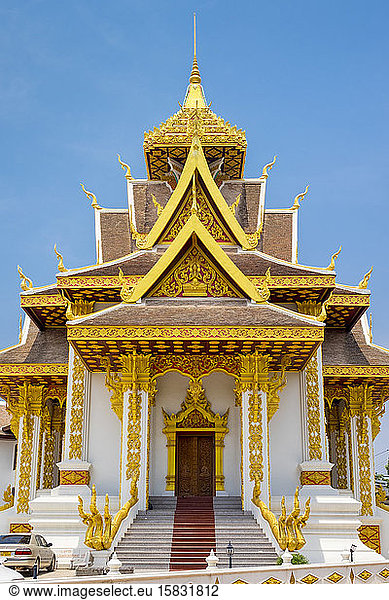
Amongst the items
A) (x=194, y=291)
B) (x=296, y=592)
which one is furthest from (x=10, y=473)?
(x=296, y=592)

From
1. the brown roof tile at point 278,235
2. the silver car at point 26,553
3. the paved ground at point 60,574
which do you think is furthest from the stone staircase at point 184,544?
the brown roof tile at point 278,235

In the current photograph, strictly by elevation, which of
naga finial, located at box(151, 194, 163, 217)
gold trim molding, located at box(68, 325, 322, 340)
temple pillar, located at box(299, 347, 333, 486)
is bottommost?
temple pillar, located at box(299, 347, 333, 486)

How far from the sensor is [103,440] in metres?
15.7

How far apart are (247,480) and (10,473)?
15.8m

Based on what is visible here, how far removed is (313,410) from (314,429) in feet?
1.41

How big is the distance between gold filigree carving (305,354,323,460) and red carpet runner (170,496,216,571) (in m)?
2.62

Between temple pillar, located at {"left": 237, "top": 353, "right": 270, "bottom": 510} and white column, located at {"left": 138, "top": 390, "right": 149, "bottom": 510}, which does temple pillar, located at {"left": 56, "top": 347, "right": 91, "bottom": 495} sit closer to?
white column, located at {"left": 138, "top": 390, "right": 149, "bottom": 510}

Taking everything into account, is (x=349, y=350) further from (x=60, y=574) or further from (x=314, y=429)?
(x=60, y=574)

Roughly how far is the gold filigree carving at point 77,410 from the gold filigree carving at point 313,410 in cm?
516

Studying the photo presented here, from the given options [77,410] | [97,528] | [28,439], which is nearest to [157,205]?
[77,410]

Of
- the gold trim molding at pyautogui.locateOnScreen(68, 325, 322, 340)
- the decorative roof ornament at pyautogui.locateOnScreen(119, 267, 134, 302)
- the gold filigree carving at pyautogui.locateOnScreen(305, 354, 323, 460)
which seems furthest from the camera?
the gold filigree carving at pyautogui.locateOnScreen(305, 354, 323, 460)

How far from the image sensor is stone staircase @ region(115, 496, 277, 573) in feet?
38.8

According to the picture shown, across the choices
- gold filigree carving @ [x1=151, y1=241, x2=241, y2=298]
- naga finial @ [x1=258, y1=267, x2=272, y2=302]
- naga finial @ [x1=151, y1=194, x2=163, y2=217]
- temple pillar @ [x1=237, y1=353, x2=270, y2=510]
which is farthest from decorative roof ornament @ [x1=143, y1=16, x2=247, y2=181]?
temple pillar @ [x1=237, y1=353, x2=270, y2=510]

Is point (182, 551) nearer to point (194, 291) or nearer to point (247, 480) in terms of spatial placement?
point (247, 480)
